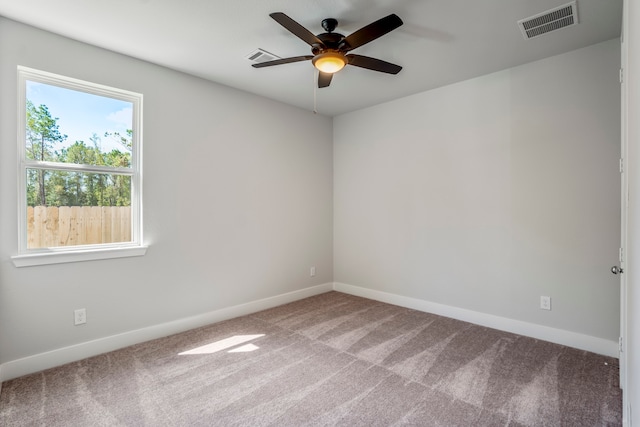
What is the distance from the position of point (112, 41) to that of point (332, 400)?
328cm

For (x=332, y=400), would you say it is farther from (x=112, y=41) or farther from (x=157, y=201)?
(x=112, y=41)

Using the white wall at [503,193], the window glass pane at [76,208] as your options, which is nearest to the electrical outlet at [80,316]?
the window glass pane at [76,208]

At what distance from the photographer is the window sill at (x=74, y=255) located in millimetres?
2424

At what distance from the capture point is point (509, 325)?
10.5ft

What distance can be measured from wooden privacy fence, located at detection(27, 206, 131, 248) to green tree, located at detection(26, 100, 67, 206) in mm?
121

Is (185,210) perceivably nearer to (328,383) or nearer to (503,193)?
(328,383)

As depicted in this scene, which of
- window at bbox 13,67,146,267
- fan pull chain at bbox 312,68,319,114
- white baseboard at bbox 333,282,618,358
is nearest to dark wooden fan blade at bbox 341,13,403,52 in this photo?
fan pull chain at bbox 312,68,319,114

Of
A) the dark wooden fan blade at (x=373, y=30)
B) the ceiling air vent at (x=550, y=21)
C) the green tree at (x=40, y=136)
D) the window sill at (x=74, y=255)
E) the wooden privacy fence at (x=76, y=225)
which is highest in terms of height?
the ceiling air vent at (x=550, y=21)

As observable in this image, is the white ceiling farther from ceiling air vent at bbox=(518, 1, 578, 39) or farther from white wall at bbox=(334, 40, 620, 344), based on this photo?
white wall at bbox=(334, 40, 620, 344)

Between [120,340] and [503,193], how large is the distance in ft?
13.0

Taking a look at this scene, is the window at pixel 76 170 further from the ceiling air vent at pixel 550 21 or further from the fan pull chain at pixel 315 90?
the ceiling air vent at pixel 550 21

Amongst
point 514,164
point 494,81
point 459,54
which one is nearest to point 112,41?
point 459,54

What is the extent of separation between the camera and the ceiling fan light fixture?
2230 mm

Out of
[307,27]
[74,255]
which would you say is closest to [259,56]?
[307,27]
